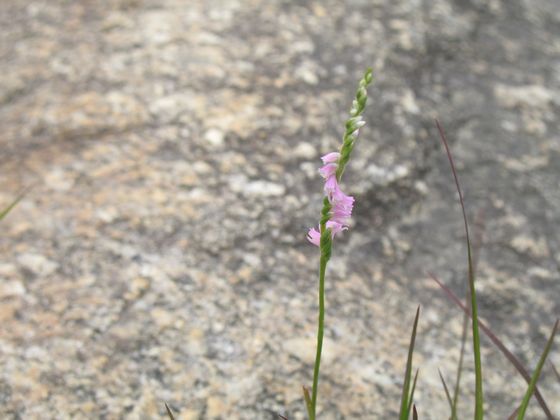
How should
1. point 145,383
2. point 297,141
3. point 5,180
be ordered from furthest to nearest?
1. point 297,141
2. point 5,180
3. point 145,383

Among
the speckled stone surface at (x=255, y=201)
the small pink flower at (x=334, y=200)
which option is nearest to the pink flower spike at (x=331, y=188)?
the small pink flower at (x=334, y=200)

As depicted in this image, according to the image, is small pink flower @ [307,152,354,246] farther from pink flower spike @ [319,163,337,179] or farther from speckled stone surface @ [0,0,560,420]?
speckled stone surface @ [0,0,560,420]

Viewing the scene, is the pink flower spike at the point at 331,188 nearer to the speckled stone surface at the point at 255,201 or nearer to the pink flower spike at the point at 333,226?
the pink flower spike at the point at 333,226

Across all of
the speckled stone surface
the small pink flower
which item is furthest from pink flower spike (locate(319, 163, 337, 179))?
the speckled stone surface

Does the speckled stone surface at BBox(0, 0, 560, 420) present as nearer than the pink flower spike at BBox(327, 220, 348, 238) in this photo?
No

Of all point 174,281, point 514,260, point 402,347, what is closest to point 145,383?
point 174,281

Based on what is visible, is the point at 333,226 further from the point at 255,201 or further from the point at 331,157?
the point at 255,201

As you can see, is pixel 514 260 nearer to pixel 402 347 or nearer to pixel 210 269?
pixel 402 347

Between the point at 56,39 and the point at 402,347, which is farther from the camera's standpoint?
the point at 56,39
